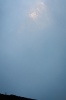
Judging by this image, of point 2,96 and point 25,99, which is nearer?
point 2,96

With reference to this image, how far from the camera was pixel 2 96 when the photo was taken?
4434 centimetres

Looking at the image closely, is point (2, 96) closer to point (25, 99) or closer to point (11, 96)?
point (11, 96)

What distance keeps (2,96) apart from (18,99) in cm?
356

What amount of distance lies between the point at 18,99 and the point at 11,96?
73.0 inches

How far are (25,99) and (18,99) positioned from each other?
1.95m

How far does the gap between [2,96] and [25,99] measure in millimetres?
5451

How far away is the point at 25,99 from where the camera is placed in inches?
1861

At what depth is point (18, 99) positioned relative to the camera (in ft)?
151

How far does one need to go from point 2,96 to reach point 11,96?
1816 mm

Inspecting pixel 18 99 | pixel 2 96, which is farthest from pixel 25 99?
pixel 2 96

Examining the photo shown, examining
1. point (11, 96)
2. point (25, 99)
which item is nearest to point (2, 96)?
point (11, 96)

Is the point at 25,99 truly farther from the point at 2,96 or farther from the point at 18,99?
the point at 2,96
